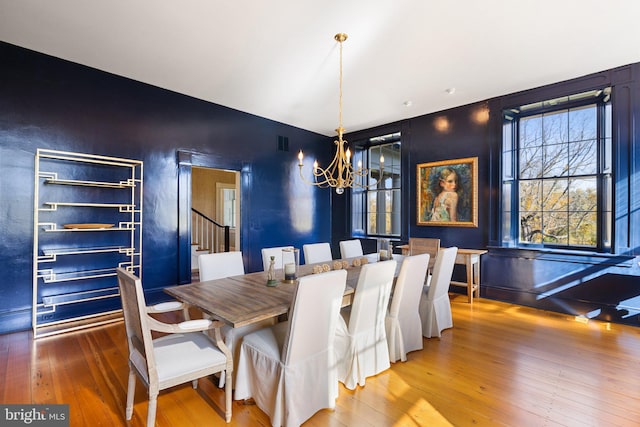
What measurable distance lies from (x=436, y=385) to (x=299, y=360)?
118cm

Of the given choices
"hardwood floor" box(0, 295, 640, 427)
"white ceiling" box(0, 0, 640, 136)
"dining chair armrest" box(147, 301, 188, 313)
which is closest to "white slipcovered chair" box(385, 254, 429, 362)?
"hardwood floor" box(0, 295, 640, 427)

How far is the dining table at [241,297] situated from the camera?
1.78 m

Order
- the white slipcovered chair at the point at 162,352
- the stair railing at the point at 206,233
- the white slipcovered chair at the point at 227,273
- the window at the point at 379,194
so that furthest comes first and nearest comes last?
1. the stair railing at the point at 206,233
2. the window at the point at 379,194
3. the white slipcovered chair at the point at 227,273
4. the white slipcovered chair at the point at 162,352

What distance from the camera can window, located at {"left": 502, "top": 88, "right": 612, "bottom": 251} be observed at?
3.76 meters

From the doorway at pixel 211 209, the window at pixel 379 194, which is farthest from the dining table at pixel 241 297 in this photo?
the doorway at pixel 211 209

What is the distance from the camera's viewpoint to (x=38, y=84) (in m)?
3.28

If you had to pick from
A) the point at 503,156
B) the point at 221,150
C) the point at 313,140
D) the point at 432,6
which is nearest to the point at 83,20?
the point at 221,150

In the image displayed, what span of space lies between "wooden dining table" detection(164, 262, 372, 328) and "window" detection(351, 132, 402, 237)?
333cm

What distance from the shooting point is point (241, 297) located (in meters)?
2.12

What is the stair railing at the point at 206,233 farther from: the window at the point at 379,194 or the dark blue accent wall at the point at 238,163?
the window at the point at 379,194

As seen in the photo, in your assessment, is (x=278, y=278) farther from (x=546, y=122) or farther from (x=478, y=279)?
(x=546, y=122)

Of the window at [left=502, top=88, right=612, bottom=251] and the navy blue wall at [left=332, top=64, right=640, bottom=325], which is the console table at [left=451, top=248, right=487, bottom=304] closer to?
the navy blue wall at [left=332, top=64, right=640, bottom=325]

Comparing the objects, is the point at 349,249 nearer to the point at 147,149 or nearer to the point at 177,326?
the point at 177,326

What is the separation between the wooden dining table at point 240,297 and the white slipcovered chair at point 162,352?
15 centimetres
